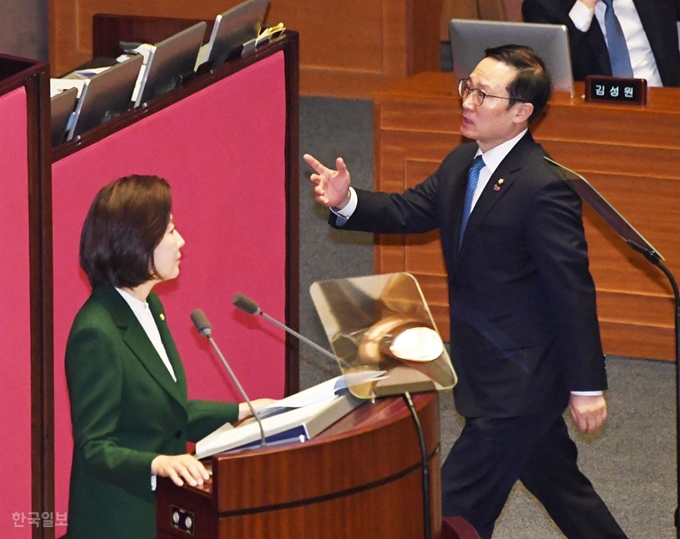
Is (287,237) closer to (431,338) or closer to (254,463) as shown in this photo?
Answer: (431,338)

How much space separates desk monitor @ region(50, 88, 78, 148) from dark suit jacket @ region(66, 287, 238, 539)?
0.77 meters

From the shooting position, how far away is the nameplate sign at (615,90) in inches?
209

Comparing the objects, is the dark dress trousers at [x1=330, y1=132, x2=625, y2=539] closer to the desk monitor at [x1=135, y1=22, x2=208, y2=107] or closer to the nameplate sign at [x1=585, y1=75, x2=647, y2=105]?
the desk monitor at [x1=135, y1=22, x2=208, y2=107]

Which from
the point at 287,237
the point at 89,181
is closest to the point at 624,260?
the point at 287,237

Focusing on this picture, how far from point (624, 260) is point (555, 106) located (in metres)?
0.67

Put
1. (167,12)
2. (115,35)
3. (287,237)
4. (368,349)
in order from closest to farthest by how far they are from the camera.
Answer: (368,349), (287,237), (115,35), (167,12)

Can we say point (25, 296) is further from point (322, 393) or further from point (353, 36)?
point (353, 36)

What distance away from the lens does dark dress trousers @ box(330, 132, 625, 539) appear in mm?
3293

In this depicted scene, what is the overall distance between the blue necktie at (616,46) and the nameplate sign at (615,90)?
1.75 ft

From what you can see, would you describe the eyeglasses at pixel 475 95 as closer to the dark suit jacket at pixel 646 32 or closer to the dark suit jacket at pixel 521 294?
the dark suit jacket at pixel 521 294

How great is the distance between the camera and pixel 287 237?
179 inches

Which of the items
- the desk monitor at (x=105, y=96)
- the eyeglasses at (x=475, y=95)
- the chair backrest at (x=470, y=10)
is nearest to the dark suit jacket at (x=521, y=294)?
the eyeglasses at (x=475, y=95)

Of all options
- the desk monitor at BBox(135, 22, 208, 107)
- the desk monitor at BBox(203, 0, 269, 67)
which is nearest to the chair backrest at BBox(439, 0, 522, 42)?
the desk monitor at BBox(203, 0, 269, 67)

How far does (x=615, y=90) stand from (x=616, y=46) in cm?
57
